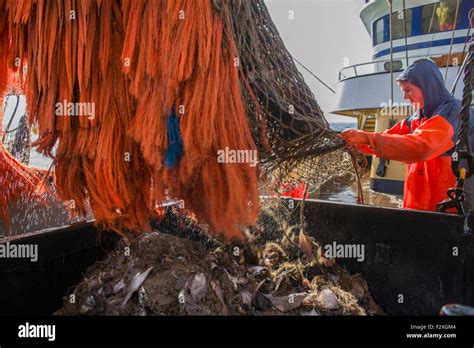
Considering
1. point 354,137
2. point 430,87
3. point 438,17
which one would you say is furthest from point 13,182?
point 438,17

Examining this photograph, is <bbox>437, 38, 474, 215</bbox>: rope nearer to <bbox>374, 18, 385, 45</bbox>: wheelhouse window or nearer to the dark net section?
the dark net section

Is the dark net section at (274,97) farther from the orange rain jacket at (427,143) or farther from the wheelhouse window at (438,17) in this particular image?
the wheelhouse window at (438,17)

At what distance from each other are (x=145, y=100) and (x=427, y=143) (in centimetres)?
147

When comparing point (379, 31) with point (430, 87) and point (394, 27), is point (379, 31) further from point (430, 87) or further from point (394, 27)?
point (430, 87)

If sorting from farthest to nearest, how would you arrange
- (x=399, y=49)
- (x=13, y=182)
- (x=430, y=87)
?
1. (x=399, y=49)
2. (x=430, y=87)
3. (x=13, y=182)

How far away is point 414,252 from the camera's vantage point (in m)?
1.79

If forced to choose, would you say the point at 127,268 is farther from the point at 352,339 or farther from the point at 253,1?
the point at 253,1

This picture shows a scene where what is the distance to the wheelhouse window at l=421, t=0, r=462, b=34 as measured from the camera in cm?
820

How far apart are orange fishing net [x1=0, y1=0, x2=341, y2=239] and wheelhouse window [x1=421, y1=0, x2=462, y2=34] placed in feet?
28.3

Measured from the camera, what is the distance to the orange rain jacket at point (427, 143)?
1.92 metres

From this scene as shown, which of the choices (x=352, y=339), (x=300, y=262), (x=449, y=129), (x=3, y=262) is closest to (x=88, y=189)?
(x=3, y=262)

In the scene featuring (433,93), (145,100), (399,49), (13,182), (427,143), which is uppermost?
(399,49)

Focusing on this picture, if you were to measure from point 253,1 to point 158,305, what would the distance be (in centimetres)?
134

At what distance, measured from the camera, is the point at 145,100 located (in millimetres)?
1281
